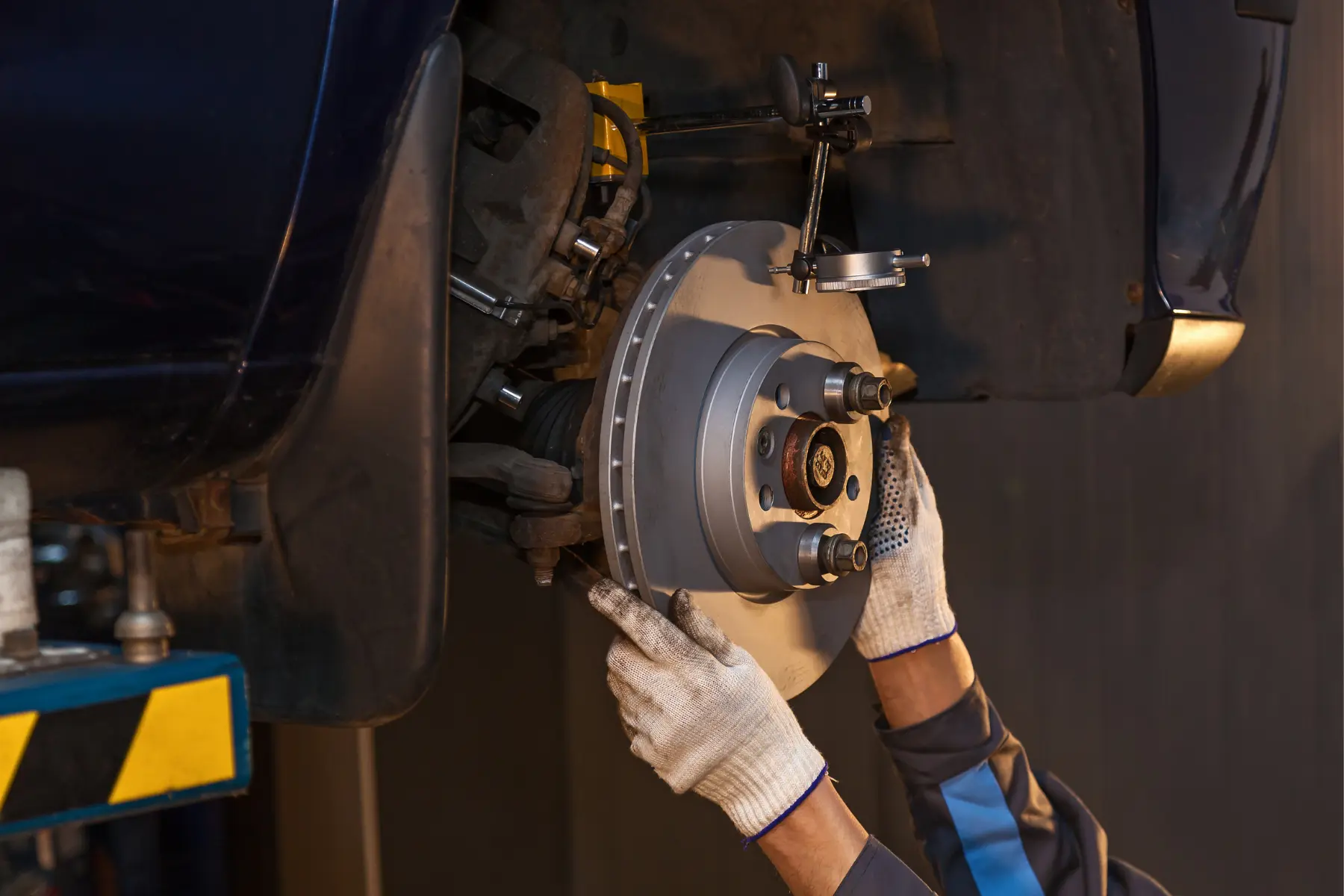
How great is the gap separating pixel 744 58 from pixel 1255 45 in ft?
1.54

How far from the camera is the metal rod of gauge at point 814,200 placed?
39.8 inches

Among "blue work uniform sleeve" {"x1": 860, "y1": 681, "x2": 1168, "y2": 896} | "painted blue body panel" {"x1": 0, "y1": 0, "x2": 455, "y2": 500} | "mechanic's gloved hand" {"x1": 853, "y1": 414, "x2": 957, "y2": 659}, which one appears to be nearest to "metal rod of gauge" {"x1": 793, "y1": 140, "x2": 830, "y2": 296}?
"mechanic's gloved hand" {"x1": 853, "y1": 414, "x2": 957, "y2": 659}

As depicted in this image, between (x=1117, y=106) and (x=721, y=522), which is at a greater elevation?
(x=1117, y=106)

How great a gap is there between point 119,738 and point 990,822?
0.90 metres

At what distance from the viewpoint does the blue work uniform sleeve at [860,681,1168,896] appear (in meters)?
1.21

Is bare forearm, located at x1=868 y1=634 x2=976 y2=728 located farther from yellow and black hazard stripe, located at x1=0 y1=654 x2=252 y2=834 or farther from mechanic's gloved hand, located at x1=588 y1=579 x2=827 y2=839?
yellow and black hazard stripe, located at x1=0 y1=654 x2=252 y2=834

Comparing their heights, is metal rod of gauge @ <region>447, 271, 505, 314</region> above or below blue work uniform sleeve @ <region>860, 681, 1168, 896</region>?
above

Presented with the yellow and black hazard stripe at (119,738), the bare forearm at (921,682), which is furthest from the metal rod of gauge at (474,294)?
the bare forearm at (921,682)

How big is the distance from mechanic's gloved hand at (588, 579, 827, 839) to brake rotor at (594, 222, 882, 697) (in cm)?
3

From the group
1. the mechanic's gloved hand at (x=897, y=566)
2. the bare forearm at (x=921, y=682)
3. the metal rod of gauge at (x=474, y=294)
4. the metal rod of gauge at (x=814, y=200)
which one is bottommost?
the bare forearm at (x=921, y=682)

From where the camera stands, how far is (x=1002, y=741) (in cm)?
128

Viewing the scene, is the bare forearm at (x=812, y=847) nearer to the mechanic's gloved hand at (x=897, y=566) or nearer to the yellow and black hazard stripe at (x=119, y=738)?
the mechanic's gloved hand at (x=897, y=566)

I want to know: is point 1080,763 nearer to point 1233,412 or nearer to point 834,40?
point 1233,412

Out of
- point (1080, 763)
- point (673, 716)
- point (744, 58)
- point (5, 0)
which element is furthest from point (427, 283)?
point (1080, 763)
